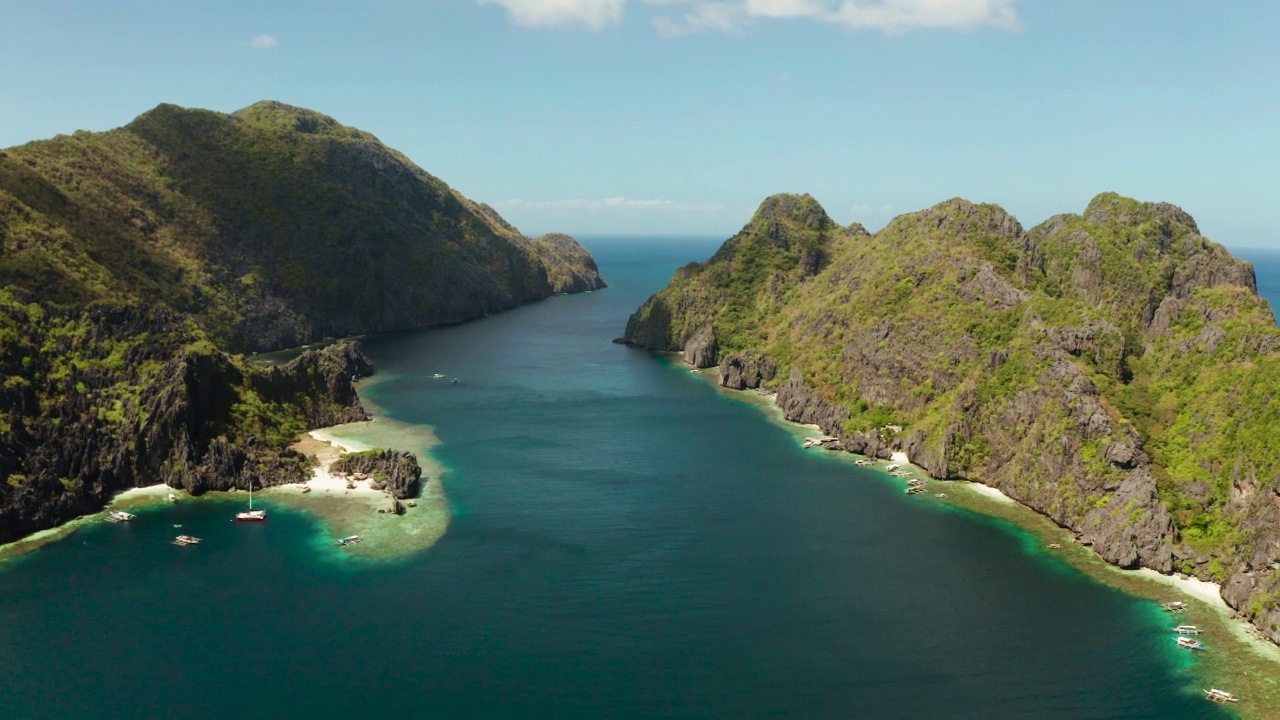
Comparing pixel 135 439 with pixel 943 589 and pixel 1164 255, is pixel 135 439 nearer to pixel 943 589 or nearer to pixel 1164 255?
pixel 943 589

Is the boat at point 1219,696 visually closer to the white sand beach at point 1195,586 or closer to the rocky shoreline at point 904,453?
the rocky shoreline at point 904,453

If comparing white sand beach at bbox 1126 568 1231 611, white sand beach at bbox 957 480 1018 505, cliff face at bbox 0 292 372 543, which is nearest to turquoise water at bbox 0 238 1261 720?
white sand beach at bbox 1126 568 1231 611

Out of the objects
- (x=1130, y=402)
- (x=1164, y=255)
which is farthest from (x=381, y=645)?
(x=1164, y=255)

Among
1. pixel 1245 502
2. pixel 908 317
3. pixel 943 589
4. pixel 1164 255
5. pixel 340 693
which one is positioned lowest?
pixel 340 693

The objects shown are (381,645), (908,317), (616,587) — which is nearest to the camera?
(381,645)

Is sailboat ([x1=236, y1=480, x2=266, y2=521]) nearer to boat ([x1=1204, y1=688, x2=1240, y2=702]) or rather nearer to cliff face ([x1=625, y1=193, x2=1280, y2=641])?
Answer: cliff face ([x1=625, y1=193, x2=1280, y2=641])

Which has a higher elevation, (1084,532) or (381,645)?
(1084,532)
